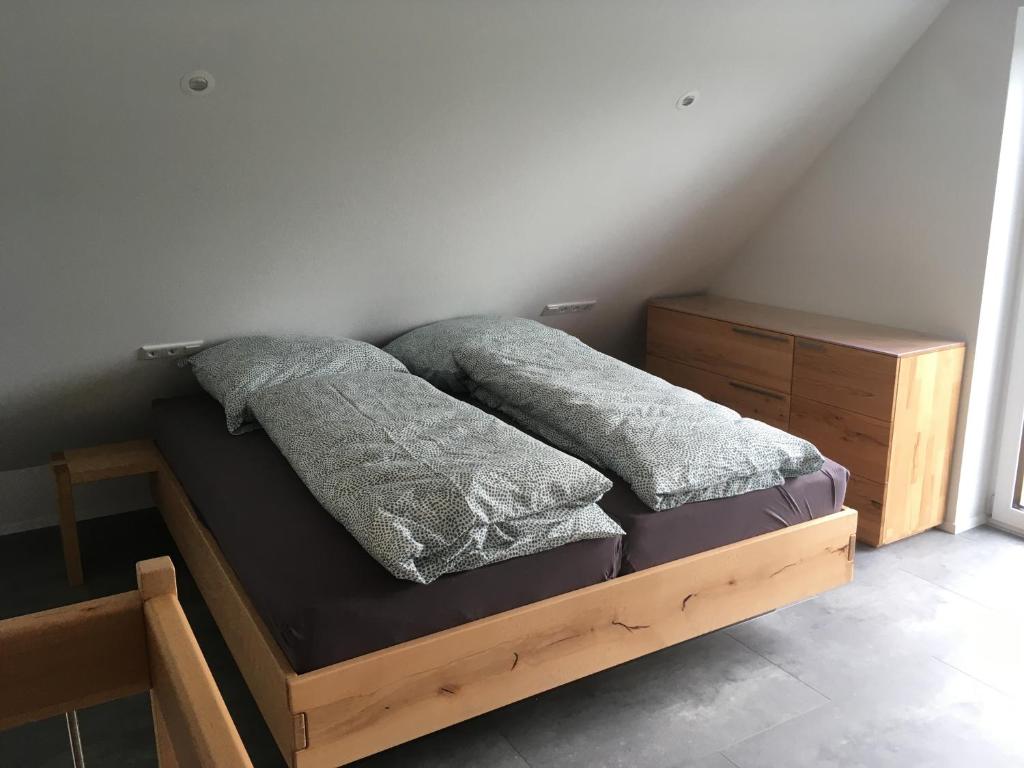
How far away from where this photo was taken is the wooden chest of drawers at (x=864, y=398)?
10.1ft


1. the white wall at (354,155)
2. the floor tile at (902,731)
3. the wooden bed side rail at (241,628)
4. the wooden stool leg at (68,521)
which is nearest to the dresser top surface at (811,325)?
the white wall at (354,155)

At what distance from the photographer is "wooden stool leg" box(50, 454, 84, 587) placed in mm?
2928

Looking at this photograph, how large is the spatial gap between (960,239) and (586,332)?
5.25 feet

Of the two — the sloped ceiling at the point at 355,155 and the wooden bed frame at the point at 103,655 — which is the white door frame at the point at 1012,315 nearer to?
the sloped ceiling at the point at 355,155

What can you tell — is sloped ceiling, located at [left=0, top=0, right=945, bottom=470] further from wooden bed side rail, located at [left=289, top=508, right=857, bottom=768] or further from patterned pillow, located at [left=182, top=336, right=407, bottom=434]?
wooden bed side rail, located at [left=289, top=508, right=857, bottom=768]

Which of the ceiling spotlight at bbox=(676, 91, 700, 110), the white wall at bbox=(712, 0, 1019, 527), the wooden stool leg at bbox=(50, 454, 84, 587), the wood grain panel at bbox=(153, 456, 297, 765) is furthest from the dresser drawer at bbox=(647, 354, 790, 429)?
the wooden stool leg at bbox=(50, 454, 84, 587)

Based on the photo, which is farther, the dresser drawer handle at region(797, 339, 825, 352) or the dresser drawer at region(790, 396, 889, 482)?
the dresser drawer handle at region(797, 339, 825, 352)

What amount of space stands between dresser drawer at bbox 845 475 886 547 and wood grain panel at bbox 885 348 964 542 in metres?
0.03

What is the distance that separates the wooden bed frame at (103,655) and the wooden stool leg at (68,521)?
2116 millimetres

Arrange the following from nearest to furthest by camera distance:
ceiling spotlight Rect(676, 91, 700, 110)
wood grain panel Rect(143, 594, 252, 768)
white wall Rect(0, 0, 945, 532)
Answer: wood grain panel Rect(143, 594, 252, 768), white wall Rect(0, 0, 945, 532), ceiling spotlight Rect(676, 91, 700, 110)

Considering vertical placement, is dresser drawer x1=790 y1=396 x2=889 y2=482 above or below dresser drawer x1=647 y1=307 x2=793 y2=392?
below

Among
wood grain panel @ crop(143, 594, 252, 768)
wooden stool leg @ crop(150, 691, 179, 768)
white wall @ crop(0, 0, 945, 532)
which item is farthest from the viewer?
white wall @ crop(0, 0, 945, 532)

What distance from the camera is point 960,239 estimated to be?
3.20 meters

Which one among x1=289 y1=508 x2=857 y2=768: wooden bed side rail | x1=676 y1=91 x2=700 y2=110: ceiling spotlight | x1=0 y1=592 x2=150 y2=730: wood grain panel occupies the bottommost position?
x1=289 y1=508 x2=857 y2=768: wooden bed side rail
